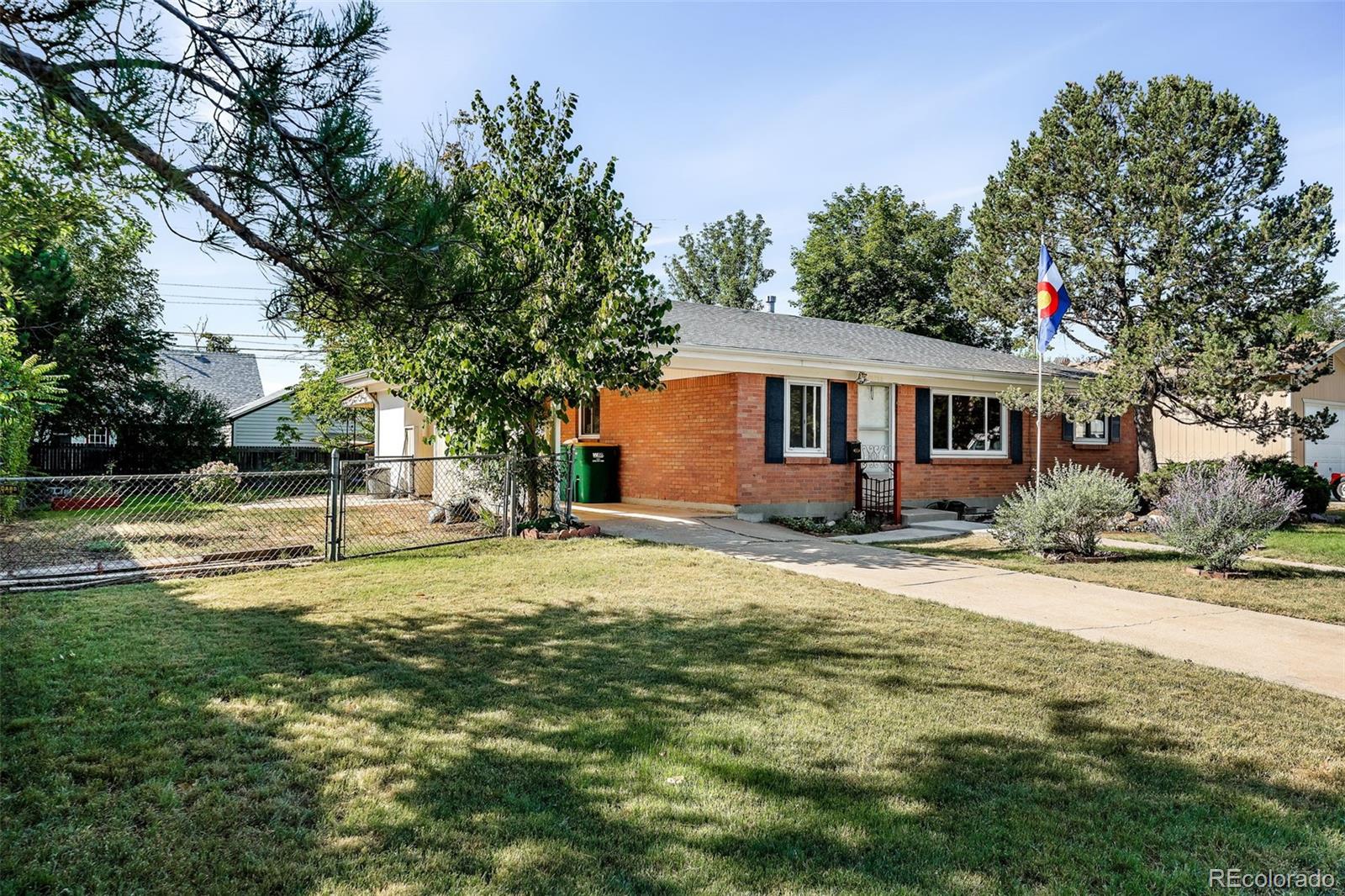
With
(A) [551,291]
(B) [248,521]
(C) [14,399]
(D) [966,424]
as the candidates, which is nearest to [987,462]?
(D) [966,424]

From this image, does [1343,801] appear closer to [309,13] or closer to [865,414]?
[309,13]

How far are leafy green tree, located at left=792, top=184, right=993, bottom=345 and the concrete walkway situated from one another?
869 inches

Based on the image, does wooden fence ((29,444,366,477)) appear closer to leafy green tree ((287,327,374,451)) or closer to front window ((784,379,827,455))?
leafy green tree ((287,327,374,451))

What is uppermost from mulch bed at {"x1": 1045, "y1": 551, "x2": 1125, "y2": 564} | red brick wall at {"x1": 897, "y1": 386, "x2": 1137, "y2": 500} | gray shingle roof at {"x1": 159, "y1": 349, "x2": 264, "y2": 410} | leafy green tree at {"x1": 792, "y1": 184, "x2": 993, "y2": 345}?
leafy green tree at {"x1": 792, "y1": 184, "x2": 993, "y2": 345}

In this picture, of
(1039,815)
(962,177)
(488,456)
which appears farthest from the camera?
(962,177)

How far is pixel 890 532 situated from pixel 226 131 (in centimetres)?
1057

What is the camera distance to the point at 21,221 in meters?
6.60

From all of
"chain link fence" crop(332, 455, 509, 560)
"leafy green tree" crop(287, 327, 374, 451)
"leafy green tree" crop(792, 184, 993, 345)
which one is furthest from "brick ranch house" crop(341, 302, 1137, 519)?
"leafy green tree" crop(792, 184, 993, 345)

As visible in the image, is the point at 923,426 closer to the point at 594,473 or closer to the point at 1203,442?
the point at 594,473

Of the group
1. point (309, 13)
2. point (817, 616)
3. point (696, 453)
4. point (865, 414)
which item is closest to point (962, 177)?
point (865, 414)

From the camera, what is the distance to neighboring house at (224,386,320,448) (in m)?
29.0

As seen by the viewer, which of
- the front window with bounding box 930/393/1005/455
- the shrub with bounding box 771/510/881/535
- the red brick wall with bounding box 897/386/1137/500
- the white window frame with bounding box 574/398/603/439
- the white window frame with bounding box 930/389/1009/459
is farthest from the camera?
the white window frame with bounding box 574/398/603/439

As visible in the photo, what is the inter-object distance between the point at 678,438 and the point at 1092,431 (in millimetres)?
10263

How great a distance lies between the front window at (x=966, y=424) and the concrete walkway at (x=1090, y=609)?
5.81 m
